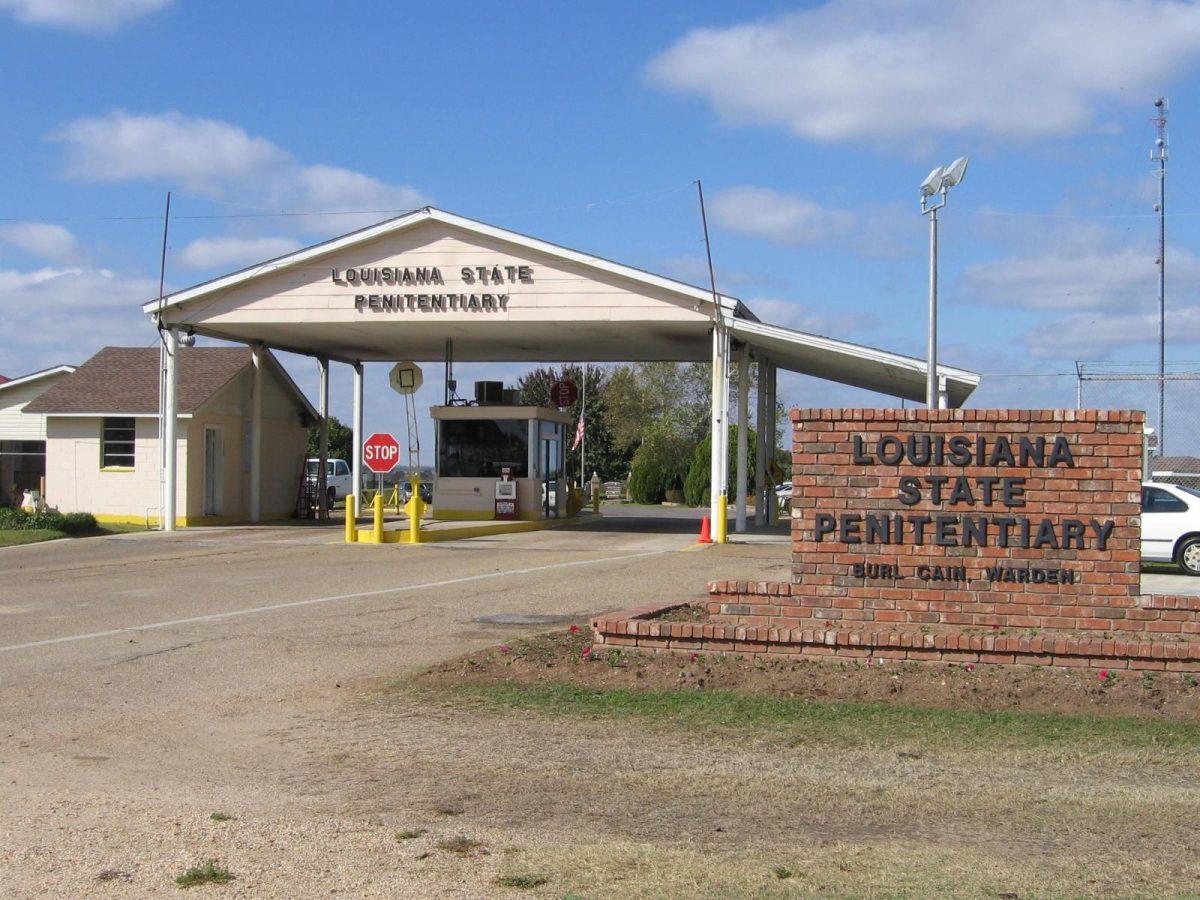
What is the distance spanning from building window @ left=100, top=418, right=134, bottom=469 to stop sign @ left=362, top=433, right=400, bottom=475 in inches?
341

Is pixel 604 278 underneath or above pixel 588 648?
above

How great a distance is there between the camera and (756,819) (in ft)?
19.8

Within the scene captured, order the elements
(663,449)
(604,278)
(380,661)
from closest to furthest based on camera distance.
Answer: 1. (380,661)
2. (604,278)
3. (663,449)

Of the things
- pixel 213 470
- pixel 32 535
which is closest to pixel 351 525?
pixel 32 535

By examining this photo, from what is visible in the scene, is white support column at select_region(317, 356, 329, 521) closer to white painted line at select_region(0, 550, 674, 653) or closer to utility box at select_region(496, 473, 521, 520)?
utility box at select_region(496, 473, 521, 520)

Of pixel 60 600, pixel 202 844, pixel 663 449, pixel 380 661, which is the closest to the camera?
pixel 202 844

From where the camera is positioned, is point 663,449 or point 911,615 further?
point 663,449

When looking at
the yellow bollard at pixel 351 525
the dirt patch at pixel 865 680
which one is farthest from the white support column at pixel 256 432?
the dirt patch at pixel 865 680

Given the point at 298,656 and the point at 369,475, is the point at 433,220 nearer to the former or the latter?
the point at 298,656

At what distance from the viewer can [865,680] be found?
8.55 m

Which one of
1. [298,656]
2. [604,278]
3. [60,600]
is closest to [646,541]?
[604,278]

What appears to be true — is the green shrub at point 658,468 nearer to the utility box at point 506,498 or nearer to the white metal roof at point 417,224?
the utility box at point 506,498

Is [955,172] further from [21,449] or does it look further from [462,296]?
[21,449]

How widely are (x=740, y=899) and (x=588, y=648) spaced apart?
4581 millimetres
